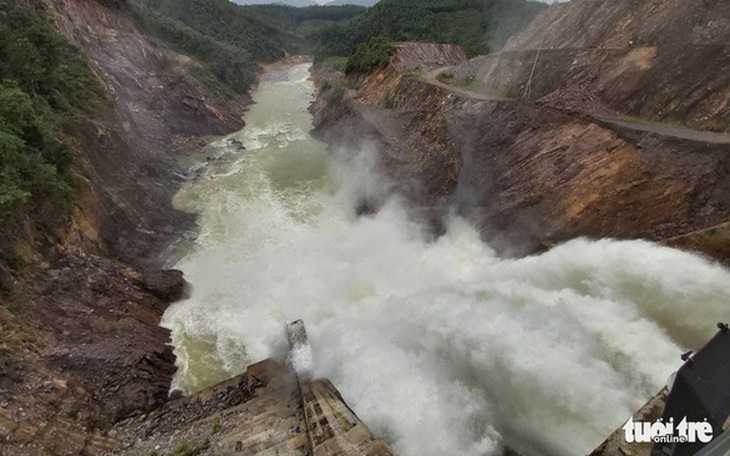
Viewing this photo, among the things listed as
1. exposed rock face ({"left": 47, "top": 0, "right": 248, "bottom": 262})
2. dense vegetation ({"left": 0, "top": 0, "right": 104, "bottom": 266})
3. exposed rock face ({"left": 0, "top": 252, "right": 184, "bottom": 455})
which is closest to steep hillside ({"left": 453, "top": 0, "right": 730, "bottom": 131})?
exposed rock face ({"left": 0, "top": 252, "right": 184, "bottom": 455})

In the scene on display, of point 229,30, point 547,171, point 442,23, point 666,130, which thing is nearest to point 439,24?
point 442,23

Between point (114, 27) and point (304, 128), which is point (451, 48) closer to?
point (304, 128)

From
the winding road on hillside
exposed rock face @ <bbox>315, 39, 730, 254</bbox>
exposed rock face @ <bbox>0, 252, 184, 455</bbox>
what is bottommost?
exposed rock face @ <bbox>0, 252, 184, 455</bbox>

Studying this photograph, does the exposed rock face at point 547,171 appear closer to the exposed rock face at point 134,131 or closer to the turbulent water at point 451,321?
the turbulent water at point 451,321

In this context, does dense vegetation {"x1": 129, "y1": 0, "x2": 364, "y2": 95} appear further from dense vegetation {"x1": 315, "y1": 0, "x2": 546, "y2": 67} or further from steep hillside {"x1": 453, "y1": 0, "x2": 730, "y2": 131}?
steep hillside {"x1": 453, "y1": 0, "x2": 730, "y2": 131}

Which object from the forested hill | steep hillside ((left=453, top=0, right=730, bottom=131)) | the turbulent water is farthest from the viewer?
the forested hill

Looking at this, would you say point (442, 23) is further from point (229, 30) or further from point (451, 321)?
point (451, 321)

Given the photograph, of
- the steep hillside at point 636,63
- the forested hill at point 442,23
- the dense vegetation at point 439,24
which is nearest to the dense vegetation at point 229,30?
the dense vegetation at point 439,24
